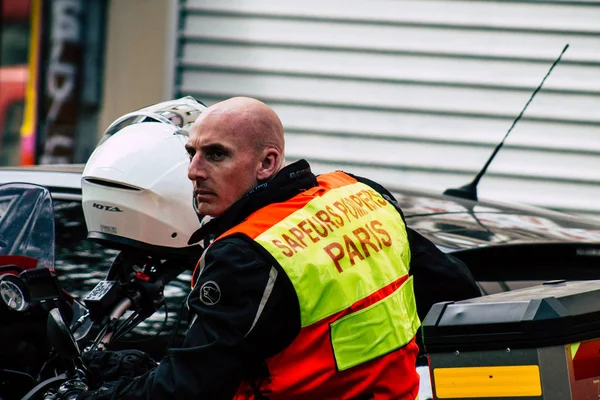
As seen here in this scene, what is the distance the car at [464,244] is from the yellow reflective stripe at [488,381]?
0.57 meters

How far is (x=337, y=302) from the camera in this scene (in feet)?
7.80

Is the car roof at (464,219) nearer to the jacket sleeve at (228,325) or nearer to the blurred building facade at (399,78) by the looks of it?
the jacket sleeve at (228,325)

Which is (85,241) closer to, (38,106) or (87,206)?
(87,206)

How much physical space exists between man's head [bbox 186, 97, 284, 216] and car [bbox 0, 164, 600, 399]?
759mm

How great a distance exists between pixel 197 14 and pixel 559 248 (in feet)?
18.8

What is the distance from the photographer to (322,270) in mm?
2363

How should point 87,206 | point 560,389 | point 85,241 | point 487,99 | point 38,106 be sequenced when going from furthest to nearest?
1. point 38,106
2. point 487,99
3. point 85,241
4. point 87,206
5. point 560,389

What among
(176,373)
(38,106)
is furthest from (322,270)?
(38,106)

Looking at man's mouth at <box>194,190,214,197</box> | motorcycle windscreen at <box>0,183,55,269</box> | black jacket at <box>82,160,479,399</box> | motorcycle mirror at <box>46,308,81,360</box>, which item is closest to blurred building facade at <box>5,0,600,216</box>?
motorcycle windscreen at <box>0,183,55,269</box>

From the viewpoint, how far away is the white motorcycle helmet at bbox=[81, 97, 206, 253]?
300cm

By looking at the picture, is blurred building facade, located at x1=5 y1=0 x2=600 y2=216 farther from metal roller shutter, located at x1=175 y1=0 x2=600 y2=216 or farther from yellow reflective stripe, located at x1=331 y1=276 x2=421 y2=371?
yellow reflective stripe, located at x1=331 y1=276 x2=421 y2=371

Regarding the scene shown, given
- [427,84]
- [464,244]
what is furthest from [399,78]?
[464,244]

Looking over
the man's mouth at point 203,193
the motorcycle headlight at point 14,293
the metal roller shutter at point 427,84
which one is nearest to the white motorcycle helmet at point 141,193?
the motorcycle headlight at point 14,293

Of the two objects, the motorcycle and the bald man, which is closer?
the bald man
